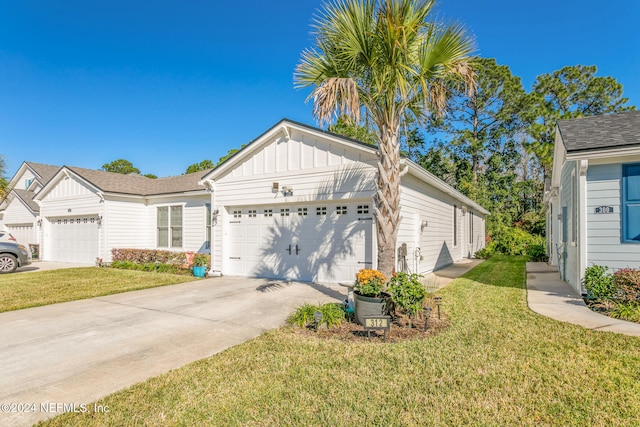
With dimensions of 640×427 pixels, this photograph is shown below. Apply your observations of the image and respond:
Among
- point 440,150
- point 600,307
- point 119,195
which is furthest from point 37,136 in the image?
point 600,307

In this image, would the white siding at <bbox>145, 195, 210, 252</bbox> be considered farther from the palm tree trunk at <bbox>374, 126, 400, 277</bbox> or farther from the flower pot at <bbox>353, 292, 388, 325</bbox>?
the flower pot at <bbox>353, 292, 388, 325</bbox>

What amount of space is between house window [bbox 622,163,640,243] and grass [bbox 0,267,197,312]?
11281 mm

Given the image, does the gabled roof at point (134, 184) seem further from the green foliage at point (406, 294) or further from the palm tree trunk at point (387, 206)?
the green foliage at point (406, 294)

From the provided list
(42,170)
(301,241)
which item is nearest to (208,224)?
(301,241)

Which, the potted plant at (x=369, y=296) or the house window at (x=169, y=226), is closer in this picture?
the potted plant at (x=369, y=296)

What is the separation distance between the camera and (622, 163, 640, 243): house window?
6625mm

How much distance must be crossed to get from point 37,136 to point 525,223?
36375 millimetres

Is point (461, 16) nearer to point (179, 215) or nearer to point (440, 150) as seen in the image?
point (179, 215)

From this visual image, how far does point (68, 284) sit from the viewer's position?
9898 millimetres

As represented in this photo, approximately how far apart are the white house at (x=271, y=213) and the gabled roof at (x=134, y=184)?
2.2 inches

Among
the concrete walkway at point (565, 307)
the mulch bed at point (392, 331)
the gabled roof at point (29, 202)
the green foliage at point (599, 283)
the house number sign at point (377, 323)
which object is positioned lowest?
the mulch bed at point (392, 331)

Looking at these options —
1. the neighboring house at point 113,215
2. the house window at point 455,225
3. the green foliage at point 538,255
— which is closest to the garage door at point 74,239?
the neighboring house at point 113,215

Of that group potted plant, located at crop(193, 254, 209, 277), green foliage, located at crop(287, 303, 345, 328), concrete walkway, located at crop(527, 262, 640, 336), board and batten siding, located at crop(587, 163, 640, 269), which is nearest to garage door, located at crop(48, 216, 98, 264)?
potted plant, located at crop(193, 254, 209, 277)

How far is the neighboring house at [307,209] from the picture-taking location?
29.0 feet
